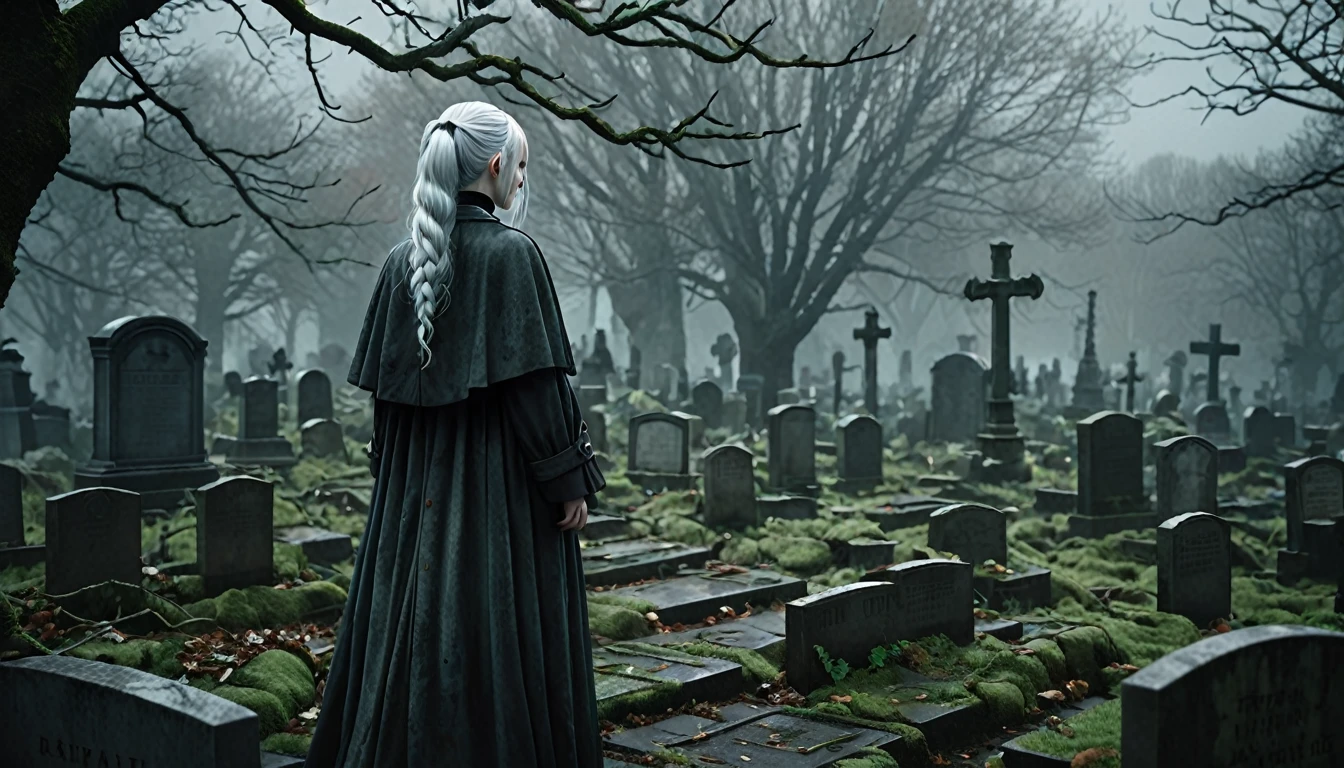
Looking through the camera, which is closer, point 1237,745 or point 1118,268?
point 1237,745

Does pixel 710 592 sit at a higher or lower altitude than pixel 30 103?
lower

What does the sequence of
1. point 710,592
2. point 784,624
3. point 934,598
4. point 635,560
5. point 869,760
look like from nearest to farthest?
point 869,760 < point 934,598 < point 784,624 < point 710,592 < point 635,560

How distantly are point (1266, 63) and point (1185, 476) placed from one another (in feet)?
18.8

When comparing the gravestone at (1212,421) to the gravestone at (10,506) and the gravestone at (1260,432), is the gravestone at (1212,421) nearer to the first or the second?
the gravestone at (1260,432)

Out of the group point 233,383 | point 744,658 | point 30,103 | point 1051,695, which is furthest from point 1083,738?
point 233,383

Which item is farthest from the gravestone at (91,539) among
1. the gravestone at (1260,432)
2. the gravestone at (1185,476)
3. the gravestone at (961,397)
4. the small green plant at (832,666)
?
the gravestone at (1260,432)

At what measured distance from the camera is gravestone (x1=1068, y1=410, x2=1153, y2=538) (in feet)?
39.0

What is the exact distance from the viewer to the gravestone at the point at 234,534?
7.96 m

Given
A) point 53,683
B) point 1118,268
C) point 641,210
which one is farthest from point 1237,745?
point 1118,268

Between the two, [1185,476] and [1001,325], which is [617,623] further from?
[1001,325]

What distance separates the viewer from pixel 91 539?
24.2 feet

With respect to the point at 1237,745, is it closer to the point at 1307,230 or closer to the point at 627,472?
the point at 627,472

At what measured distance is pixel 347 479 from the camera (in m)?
14.6

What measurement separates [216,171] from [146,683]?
35.2m
